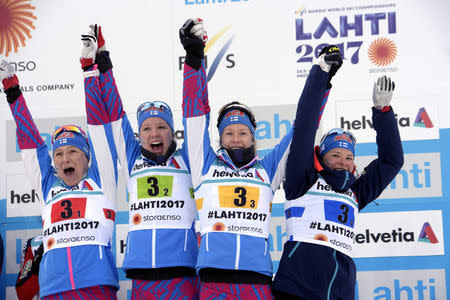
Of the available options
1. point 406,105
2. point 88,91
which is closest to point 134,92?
point 88,91

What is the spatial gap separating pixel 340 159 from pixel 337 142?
116 millimetres

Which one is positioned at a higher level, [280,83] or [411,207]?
[280,83]

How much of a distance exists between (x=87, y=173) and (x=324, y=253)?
167 cm

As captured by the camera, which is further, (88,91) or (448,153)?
(448,153)

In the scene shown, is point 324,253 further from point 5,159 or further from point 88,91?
point 5,159

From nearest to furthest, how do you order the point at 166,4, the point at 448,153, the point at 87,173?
the point at 87,173
the point at 448,153
the point at 166,4

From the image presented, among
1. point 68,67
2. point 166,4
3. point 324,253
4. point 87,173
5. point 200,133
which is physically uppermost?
point 166,4

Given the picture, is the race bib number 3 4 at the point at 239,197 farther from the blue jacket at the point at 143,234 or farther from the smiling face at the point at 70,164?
the smiling face at the point at 70,164

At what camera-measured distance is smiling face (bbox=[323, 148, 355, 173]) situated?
3326 mm

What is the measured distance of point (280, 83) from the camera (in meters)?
4.61

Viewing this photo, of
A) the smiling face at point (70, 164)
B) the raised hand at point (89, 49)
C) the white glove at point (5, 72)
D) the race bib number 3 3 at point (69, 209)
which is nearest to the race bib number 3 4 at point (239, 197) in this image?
the race bib number 3 3 at point (69, 209)

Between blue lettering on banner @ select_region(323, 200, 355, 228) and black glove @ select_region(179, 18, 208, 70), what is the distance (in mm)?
1186

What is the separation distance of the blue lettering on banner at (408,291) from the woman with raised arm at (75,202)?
2333mm

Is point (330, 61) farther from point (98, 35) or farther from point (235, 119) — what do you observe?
point (98, 35)
